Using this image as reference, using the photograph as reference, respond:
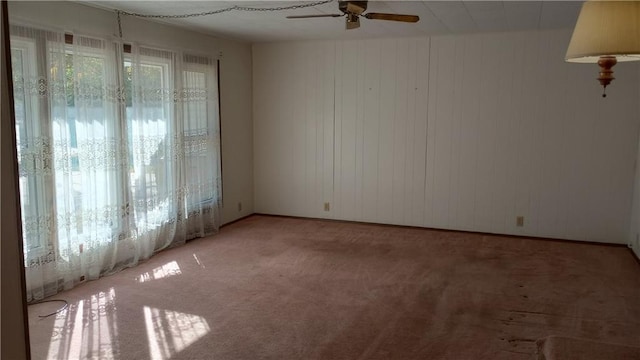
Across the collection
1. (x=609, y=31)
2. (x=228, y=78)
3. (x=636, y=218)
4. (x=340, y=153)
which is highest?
(x=228, y=78)

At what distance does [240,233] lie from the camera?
6.05 meters

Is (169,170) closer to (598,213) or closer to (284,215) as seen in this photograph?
(284,215)

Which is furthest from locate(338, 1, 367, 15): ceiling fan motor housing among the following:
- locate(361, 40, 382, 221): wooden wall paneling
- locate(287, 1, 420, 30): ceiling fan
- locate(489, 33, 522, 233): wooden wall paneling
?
locate(489, 33, 522, 233): wooden wall paneling

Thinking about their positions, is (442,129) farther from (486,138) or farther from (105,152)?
(105,152)

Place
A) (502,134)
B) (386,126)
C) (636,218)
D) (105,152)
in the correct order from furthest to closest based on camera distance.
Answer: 1. (386,126)
2. (502,134)
3. (636,218)
4. (105,152)

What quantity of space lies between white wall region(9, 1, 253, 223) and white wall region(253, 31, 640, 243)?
0.19m

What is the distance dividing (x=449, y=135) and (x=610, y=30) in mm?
4623

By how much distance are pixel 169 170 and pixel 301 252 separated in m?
→ 1.61

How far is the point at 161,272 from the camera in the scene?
180 inches

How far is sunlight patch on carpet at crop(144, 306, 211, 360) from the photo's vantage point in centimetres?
314

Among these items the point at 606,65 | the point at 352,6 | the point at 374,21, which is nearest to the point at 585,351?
the point at 606,65

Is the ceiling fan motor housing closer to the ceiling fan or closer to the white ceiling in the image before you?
the ceiling fan

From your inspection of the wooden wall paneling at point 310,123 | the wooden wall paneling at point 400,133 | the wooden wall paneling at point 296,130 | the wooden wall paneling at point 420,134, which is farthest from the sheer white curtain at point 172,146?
the wooden wall paneling at point 420,134

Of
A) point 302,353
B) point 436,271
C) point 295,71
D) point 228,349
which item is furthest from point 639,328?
point 295,71
